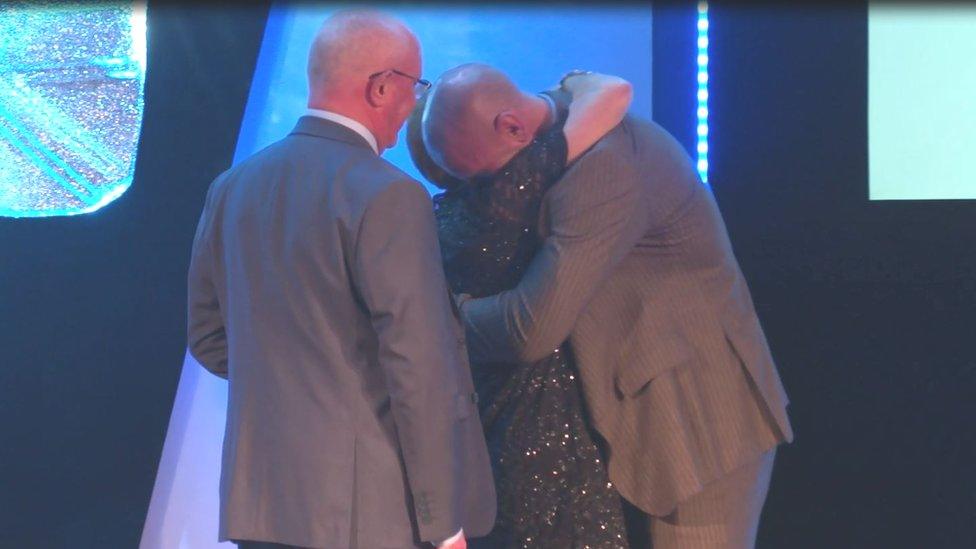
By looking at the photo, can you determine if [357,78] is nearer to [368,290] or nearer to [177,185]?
[368,290]

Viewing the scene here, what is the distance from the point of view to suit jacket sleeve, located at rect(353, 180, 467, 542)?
4.63 feet

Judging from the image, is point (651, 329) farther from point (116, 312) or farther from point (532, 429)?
point (116, 312)

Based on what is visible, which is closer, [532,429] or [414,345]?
[414,345]

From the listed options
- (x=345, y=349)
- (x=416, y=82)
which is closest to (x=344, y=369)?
(x=345, y=349)

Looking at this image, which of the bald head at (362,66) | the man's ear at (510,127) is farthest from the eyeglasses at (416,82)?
the man's ear at (510,127)

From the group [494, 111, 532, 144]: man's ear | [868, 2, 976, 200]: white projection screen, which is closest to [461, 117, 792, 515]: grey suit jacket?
[494, 111, 532, 144]: man's ear

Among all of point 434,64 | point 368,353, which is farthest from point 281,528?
point 434,64

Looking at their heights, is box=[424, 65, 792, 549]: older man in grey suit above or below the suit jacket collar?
below

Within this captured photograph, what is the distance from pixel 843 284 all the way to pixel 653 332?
0.92m

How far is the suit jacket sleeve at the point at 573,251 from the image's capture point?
1.64 m

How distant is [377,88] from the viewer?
1.56 m

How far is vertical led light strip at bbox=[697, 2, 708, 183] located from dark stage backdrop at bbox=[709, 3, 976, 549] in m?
0.02

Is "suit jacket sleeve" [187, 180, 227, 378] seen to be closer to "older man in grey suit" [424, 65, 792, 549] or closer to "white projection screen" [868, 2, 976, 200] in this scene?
"older man in grey suit" [424, 65, 792, 549]

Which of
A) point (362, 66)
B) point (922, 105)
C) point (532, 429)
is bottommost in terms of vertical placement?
point (532, 429)
